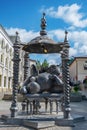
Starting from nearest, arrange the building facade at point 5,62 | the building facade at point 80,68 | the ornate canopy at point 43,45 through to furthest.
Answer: the ornate canopy at point 43,45
the building facade at point 5,62
the building facade at point 80,68

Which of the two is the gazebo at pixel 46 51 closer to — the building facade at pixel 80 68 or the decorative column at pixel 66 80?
the decorative column at pixel 66 80

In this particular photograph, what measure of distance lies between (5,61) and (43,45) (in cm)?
3636

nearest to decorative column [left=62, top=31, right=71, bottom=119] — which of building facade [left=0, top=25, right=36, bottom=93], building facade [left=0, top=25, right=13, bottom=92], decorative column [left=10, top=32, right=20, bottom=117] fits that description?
decorative column [left=10, top=32, right=20, bottom=117]

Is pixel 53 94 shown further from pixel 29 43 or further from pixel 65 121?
pixel 29 43

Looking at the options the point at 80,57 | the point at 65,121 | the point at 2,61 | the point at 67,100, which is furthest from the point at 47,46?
the point at 80,57

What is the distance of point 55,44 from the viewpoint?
11.6 m

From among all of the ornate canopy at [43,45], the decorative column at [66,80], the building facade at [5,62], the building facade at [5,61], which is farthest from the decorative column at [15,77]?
the building facade at [5,61]

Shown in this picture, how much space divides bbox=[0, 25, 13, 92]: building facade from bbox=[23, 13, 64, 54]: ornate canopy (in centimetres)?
3150

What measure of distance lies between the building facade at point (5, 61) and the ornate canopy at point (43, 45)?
31496mm

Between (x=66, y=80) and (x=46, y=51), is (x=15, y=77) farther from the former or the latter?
(x=46, y=51)

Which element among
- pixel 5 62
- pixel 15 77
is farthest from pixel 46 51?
pixel 5 62

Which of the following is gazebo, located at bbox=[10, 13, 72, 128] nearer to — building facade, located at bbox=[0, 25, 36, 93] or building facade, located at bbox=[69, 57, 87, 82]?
building facade, located at bbox=[0, 25, 36, 93]

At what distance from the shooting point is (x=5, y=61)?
47.7 meters

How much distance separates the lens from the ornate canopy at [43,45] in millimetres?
11617
